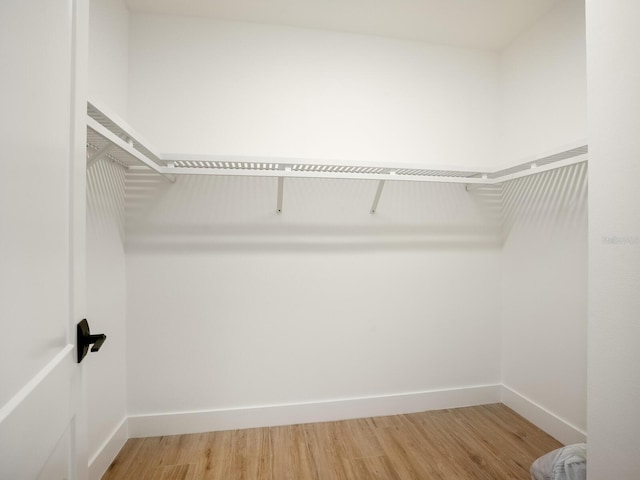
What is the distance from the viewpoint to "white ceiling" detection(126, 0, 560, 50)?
1.61 metres

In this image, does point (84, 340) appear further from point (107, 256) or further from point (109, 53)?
point (109, 53)

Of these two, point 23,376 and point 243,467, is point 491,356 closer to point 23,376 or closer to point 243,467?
point 243,467

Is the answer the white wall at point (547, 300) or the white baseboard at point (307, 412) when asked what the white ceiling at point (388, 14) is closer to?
the white wall at point (547, 300)

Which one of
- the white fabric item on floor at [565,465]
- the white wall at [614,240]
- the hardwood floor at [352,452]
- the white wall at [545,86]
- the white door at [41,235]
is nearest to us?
the white door at [41,235]

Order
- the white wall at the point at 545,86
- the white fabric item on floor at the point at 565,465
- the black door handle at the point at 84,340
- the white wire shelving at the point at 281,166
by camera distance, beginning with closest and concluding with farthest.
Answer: the black door handle at the point at 84,340
the white fabric item on floor at the point at 565,465
the white wire shelving at the point at 281,166
the white wall at the point at 545,86

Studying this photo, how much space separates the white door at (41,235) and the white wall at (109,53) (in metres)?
0.72

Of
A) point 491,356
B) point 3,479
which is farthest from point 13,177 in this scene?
point 491,356

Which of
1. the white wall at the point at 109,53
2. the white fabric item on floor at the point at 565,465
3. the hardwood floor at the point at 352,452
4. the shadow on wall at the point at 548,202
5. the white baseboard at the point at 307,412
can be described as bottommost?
the hardwood floor at the point at 352,452

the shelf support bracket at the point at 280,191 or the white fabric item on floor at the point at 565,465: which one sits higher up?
the shelf support bracket at the point at 280,191

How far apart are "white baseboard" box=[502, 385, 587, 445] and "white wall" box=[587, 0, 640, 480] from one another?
0.93 metres

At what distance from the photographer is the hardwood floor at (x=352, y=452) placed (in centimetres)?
141

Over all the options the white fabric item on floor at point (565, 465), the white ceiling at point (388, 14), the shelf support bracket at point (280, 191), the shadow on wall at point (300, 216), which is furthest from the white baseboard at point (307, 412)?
the white ceiling at point (388, 14)

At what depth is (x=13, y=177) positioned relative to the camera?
448 millimetres

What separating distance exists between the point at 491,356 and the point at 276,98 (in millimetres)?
2313
